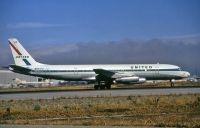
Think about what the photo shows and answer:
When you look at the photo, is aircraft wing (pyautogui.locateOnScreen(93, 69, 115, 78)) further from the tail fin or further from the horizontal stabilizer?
the horizontal stabilizer

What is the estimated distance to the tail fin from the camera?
54191mm

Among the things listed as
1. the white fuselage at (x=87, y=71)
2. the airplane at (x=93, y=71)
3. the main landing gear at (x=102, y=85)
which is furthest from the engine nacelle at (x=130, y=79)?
the main landing gear at (x=102, y=85)

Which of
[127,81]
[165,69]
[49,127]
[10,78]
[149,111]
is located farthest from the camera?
[10,78]

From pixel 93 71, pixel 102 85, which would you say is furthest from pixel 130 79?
pixel 93 71

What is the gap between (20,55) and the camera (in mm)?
54781

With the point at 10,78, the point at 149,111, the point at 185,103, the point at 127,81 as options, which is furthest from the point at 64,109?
the point at 10,78

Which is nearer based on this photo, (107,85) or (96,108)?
(96,108)

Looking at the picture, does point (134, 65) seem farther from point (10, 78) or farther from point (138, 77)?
point (10, 78)

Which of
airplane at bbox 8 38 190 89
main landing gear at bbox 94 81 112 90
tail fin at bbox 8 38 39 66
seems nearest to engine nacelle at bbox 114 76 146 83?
airplane at bbox 8 38 190 89

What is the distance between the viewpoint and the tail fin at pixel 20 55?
54191 millimetres

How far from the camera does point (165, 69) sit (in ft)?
181

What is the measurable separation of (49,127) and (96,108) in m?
10.3

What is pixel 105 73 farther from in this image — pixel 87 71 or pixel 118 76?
pixel 87 71

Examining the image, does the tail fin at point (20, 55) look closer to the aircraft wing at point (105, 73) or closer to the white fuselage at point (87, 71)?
the white fuselage at point (87, 71)
